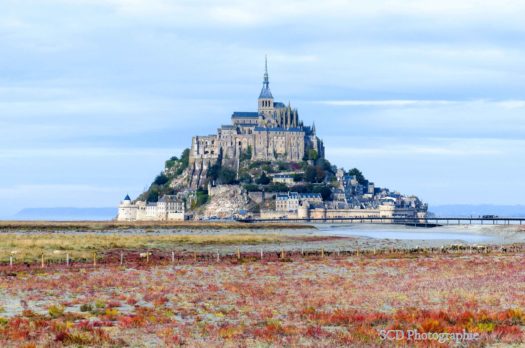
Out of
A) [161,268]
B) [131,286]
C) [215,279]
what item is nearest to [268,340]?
[131,286]

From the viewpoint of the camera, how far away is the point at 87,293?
117 feet

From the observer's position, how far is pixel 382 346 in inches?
859

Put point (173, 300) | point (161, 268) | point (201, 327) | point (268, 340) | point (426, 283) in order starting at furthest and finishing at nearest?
1. point (161, 268)
2. point (426, 283)
3. point (173, 300)
4. point (201, 327)
5. point (268, 340)

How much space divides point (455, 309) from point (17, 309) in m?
14.9

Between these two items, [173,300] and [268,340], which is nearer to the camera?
[268,340]

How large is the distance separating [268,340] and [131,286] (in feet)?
55.6

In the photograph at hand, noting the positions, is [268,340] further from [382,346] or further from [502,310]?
[502,310]

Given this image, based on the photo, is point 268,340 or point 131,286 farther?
point 131,286

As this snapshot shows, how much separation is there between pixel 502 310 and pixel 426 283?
9.95 m

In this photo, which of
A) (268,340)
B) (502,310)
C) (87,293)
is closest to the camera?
(268,340)

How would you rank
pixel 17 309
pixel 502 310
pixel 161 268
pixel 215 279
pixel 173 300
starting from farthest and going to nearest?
1. pixel 161 268
2. pixel 215 279
3. pixel 173 300
4. pixel 17 309
5. pixel 502 310

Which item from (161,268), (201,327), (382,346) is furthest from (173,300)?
(161,268)

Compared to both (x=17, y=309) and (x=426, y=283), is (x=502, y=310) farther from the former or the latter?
(x=17, y=309)

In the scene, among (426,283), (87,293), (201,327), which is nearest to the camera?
(201,327)
